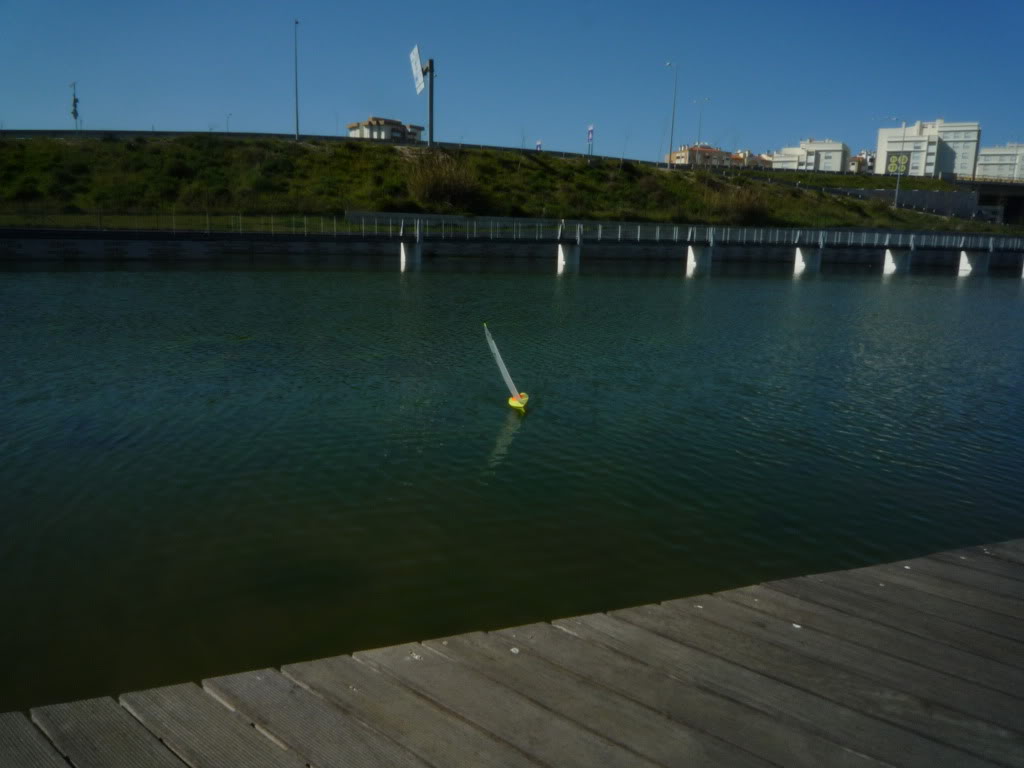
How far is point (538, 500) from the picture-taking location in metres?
9.81

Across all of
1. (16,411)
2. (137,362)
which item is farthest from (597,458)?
(137,362)

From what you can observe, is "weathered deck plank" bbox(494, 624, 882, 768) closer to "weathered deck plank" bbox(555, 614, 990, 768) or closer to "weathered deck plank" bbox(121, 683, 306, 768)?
"weathered deck plank" bbox(555, 614, 990, 768)

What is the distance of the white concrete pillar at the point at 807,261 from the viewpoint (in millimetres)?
52375

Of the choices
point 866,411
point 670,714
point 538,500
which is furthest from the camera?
point 866,411

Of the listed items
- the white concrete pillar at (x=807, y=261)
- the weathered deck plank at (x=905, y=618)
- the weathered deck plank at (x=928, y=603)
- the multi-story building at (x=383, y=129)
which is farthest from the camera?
the multi-story building at (x=383, y=129)

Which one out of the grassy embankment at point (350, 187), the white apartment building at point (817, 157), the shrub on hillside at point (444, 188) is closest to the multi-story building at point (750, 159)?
the white apartment building at point (817, 157)

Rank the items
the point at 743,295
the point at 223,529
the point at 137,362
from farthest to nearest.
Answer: the point at 743,295, the point at 137,362, the point at 223,529

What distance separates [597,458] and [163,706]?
8120 mm

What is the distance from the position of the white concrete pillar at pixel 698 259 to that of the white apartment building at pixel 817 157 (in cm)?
12877

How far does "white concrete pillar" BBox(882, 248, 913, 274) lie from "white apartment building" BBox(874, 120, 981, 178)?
356 feet

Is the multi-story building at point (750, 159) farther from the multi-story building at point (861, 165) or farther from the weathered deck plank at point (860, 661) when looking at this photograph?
the weathered deck plank at point (860, 661)

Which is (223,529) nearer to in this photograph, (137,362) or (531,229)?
(137,362)

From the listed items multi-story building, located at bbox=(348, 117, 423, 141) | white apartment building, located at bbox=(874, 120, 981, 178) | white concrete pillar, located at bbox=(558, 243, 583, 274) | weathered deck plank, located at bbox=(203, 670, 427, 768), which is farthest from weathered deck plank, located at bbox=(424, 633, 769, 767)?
white apartment building, located at bbox=(874, 120, 981, 178)

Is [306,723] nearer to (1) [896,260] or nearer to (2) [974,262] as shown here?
(1) [896,260]
